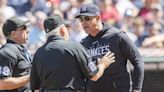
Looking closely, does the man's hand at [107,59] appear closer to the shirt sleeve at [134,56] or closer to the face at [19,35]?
the shirt sleeve at [134,56]

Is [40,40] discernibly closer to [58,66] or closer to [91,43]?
[91,43]

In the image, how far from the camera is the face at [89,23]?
5266mm

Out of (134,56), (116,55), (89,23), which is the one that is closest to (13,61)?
(89,23)

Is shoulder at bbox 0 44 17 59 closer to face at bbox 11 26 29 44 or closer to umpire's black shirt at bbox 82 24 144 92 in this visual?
face at bbox 11 26 29 44

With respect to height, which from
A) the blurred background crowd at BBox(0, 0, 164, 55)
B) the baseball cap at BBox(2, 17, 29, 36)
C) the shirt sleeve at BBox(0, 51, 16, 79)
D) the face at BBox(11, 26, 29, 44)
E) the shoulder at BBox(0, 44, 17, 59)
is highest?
the baseball cap at BBox(2, 17, 29, 36)

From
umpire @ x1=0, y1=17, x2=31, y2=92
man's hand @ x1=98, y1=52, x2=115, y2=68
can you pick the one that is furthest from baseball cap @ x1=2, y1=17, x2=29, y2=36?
man's hand @ x1=98, y1=52, x2=115, y2=68

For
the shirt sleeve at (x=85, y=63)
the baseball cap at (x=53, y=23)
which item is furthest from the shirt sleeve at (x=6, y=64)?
the shirt sleeve at (x=85, y=63)

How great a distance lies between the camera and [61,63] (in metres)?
4.64

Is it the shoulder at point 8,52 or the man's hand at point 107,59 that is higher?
the shoulder at point 8,52

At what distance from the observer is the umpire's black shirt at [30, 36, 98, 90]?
4.62 m

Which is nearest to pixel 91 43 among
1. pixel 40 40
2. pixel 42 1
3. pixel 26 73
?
pixel 26 73

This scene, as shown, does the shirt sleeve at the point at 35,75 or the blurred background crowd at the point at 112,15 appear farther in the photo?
the blurred background crowd at the point at 112,15

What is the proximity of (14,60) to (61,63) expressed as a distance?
0.51 m

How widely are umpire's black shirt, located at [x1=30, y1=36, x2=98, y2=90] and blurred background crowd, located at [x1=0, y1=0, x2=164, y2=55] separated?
3.97m
